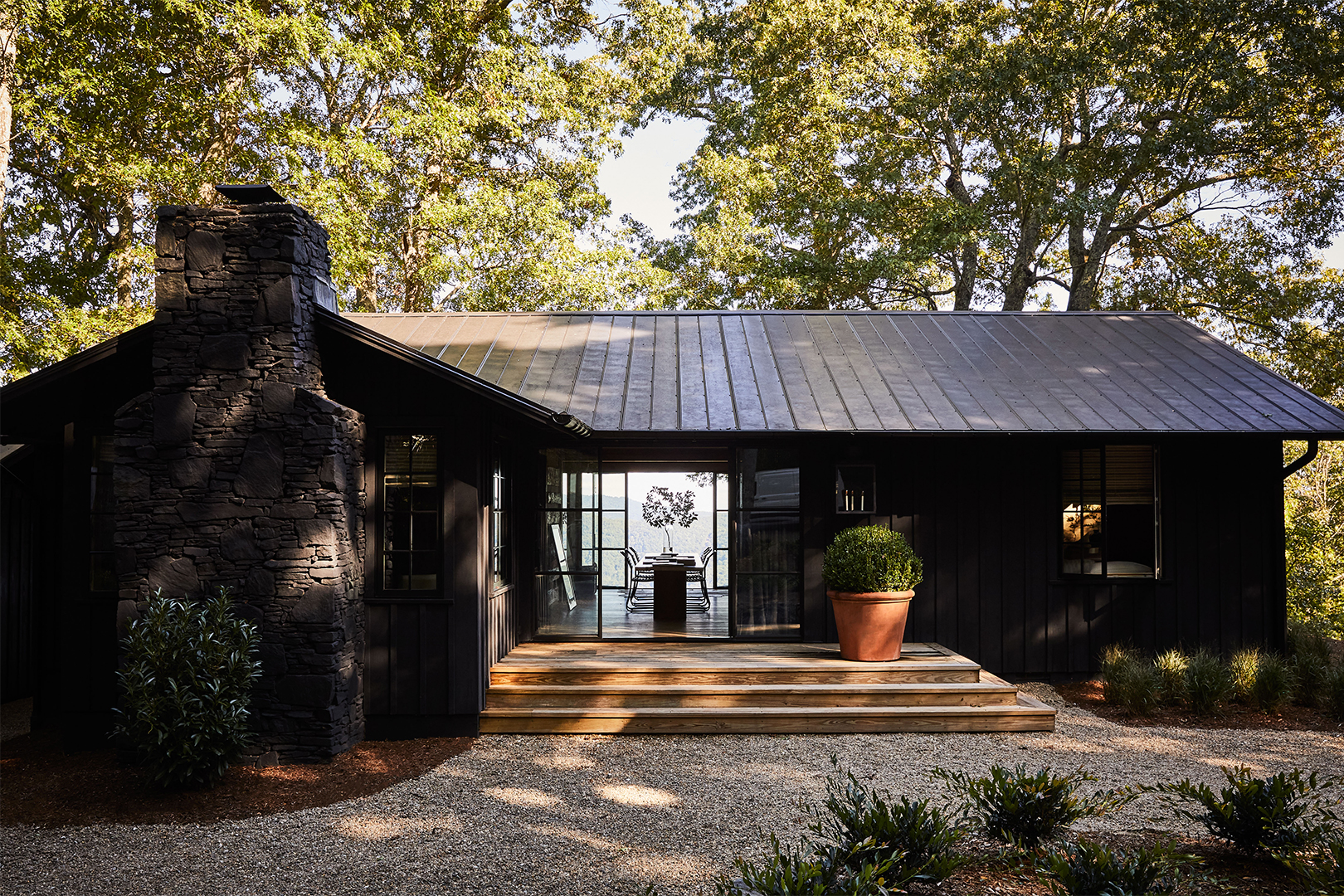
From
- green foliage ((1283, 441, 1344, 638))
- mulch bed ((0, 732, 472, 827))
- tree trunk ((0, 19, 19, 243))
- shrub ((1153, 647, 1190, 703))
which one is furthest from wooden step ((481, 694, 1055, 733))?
tree trunk ((0, 19, 19, 243))

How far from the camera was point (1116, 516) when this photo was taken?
7.57m

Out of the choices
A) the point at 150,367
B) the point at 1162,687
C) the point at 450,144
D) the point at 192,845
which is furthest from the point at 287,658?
the point at 450,144

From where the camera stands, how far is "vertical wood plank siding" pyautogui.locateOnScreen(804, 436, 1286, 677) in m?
7.54

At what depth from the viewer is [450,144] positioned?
13172mm

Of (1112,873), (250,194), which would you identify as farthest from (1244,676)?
(250,194)

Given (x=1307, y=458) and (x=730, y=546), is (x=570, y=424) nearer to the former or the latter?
(x=730, y=546)

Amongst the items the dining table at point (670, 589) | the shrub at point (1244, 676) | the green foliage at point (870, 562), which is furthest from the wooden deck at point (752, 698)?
the dining table at point (670, 589)

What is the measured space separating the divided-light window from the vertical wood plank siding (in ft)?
0.40

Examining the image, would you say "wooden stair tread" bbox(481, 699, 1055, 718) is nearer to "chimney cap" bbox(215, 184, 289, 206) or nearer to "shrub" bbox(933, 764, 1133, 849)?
"shrub" bbox(933, 764, 1133, 849)

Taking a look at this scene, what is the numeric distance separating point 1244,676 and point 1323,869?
4.46 meters

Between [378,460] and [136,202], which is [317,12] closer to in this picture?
[136,202]

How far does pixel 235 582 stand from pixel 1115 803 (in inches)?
206

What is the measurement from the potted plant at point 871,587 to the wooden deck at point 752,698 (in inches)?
7.0

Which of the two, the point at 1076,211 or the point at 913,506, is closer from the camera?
the point at 913,506
